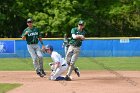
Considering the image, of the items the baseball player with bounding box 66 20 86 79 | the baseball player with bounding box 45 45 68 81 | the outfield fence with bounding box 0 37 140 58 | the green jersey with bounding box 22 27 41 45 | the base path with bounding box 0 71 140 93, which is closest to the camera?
the base path with bounding box 0 71 140 93

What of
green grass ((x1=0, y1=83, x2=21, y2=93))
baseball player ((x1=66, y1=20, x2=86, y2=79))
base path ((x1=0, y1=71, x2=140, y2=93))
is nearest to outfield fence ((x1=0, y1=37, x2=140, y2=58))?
base path ((x1=0, y1=71, x2=140, y2=93))

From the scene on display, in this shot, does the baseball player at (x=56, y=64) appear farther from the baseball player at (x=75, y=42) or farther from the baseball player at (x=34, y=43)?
the baseball player at (x=34, y=43)

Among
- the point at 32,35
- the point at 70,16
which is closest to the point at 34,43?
the point at 32,35

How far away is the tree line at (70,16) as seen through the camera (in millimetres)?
45844

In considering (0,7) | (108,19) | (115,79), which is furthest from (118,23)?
(115,79)

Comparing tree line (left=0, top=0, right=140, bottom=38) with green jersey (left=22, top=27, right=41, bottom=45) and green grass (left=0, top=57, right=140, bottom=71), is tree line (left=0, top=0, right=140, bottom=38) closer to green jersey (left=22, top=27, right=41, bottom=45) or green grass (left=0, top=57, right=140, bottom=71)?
green grass (left=0, top=57, right=140, bottom=71)

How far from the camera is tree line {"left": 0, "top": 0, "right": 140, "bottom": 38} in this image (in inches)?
1805

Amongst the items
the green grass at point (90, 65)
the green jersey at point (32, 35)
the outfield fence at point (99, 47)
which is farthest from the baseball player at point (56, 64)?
the outfield fence at point (99, 47)

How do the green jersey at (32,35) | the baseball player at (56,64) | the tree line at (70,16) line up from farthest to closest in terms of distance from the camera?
the tree line at (70,16), the green jersey at (32,35), the baseball player at (56,64)

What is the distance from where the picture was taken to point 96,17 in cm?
4866

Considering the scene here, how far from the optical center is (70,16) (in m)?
46.3

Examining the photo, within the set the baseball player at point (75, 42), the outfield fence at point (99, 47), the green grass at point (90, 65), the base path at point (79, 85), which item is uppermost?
the baseball player at point (75, 42)

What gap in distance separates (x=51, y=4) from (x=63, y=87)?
33686mm

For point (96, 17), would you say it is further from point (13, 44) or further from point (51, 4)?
point (13, 44)
